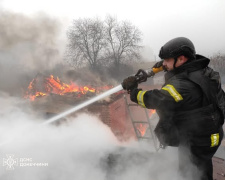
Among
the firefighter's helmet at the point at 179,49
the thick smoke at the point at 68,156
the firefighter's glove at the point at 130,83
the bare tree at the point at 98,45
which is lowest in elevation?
the thick smoke at the point at 68,156

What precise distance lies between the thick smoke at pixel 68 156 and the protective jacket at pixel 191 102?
3.14 ft

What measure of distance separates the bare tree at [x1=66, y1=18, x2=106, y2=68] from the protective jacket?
2115cm

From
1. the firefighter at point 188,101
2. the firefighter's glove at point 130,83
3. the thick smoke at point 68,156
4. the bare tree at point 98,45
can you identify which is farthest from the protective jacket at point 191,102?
the bare tree at point 98,45

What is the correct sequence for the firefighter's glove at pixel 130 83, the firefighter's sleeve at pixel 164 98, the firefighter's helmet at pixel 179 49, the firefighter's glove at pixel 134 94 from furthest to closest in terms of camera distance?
Result: the firefighter's glove at pixel 130 83 < the firefighter's glove at pixel 134 94 < the firefighter's helmet at pixel 179 49 < the firefighter's sleeve at pixel 164 98

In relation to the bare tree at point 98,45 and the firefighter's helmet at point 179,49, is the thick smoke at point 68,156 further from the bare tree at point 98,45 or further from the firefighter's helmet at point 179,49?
the bare tree at point 98,45

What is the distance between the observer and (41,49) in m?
15.1

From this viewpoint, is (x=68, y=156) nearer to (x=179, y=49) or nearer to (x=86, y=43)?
(x=179, y=49)

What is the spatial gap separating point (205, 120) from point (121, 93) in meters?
4.01

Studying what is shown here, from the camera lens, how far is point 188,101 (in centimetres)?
207

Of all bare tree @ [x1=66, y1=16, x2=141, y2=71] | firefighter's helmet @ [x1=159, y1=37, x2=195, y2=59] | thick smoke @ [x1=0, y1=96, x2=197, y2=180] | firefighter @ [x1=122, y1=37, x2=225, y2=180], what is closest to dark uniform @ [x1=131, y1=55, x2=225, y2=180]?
firefighter @ [x1=122, y1=37, x2=225, y2=180]

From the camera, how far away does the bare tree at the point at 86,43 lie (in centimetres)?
2283

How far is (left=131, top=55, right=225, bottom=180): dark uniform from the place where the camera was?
2049 mm

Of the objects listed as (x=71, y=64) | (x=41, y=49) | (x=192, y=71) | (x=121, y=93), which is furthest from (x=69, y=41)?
(x=192, y=71)

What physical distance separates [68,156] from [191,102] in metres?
2.43
